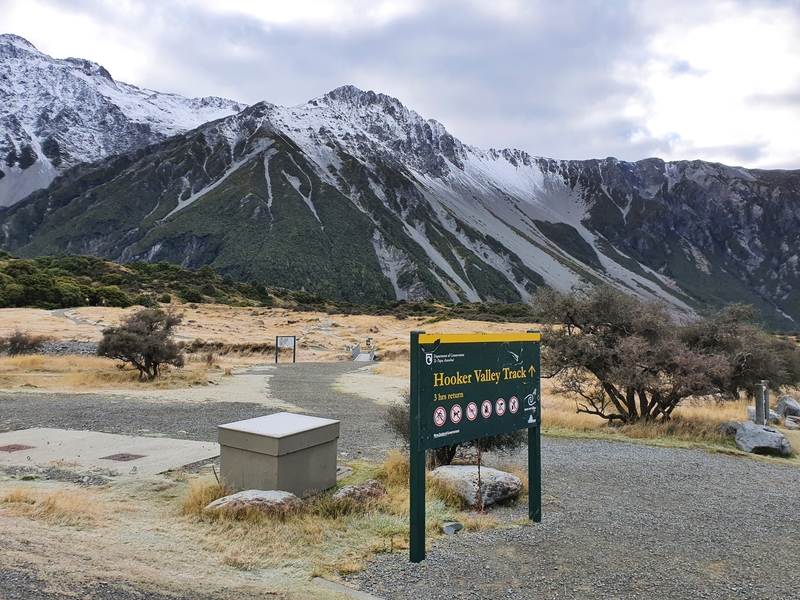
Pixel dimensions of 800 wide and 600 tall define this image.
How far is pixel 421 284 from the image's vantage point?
161 meters

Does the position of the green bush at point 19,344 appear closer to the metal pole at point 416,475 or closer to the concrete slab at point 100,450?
the concrete slab at point 100,450

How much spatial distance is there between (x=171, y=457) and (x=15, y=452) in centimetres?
251

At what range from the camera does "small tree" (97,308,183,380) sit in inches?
806

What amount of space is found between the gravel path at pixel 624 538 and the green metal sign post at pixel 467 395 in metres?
0.47

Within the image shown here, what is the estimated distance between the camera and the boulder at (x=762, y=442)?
11.1m

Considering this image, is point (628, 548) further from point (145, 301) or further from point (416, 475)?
point (145, 301)

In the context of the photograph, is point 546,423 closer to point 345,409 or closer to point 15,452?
point 345,409

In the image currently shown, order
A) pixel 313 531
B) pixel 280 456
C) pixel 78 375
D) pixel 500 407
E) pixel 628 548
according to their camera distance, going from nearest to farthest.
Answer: pixel 628 548
pixel 313 531
pixel 500 407
pixel 280 456
pixel 78 375

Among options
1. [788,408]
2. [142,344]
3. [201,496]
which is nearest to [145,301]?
[142,344]

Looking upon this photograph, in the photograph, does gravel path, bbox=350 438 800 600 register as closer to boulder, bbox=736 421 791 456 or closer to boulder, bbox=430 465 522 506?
boulder, bbox=430 465 522 506

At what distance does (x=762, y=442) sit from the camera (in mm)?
11172

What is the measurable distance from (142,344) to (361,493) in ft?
53.0

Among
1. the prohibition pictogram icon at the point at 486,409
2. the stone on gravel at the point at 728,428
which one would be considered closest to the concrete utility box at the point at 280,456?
the prohibition pictogram icon at the point at 486,409

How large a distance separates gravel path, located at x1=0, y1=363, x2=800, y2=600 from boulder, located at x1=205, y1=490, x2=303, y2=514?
4.47 ft
